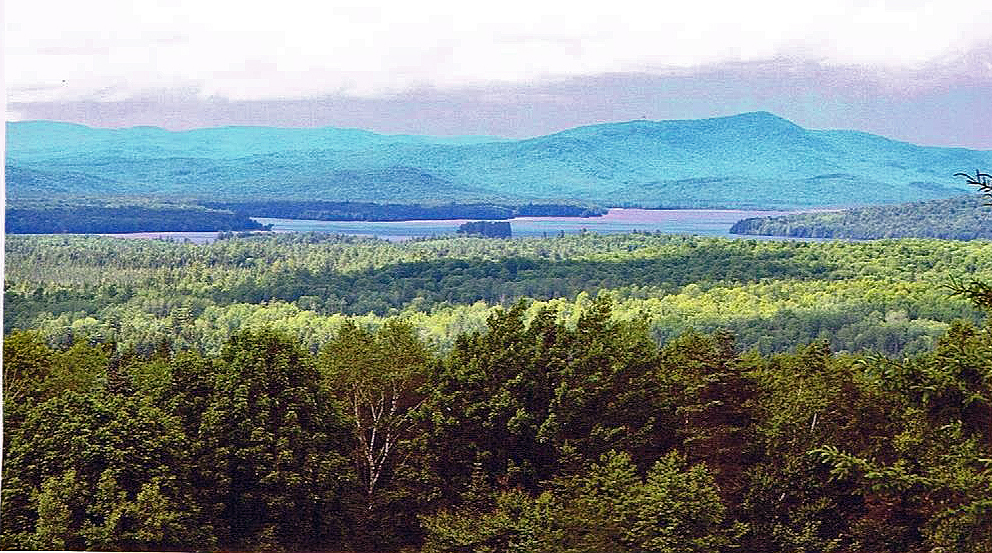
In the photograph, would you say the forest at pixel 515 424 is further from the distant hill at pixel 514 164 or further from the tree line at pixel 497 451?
the distant hill at pixel 514 164

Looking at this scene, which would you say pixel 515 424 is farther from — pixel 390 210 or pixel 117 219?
pixel 117 219

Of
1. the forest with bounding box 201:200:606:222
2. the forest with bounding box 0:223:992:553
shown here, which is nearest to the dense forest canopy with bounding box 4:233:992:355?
the forest with bounding box 0:223:992:553

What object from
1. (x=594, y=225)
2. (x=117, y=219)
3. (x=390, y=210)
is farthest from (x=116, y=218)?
(x=594, y=225)

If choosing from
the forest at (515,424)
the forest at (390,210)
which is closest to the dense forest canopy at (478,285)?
the forest at (515,424)

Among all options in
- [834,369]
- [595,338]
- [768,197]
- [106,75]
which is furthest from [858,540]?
[106,75]

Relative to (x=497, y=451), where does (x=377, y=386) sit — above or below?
above

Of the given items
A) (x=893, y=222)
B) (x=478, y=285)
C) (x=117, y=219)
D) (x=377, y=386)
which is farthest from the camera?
(x=117, y=219)

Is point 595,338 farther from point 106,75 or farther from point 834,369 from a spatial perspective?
point 106,75
